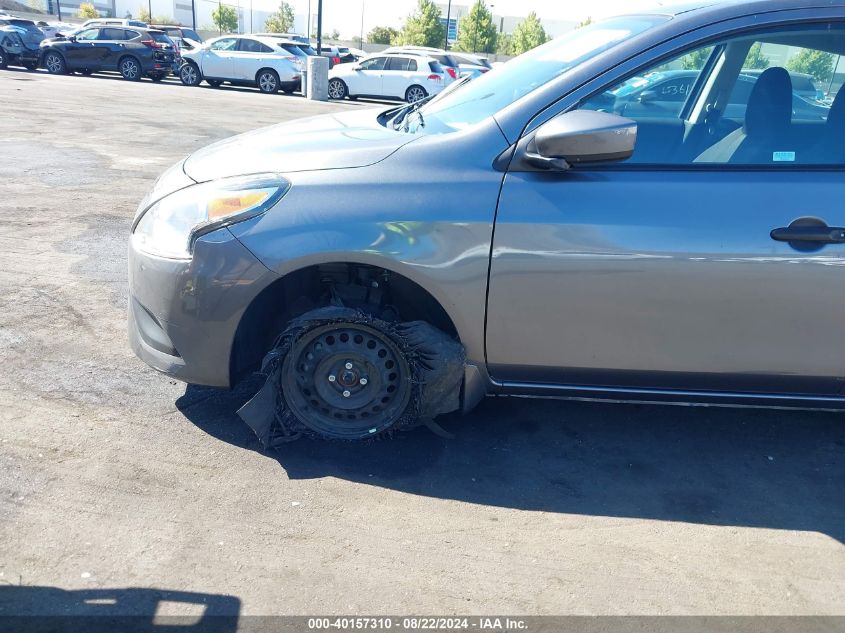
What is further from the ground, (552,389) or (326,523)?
(552,389)

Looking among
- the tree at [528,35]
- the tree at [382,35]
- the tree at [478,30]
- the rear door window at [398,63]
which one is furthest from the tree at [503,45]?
the rear door window at [398,63]

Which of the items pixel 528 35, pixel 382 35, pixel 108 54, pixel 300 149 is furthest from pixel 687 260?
pixel 382 35

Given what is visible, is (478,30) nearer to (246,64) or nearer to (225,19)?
(225,19)

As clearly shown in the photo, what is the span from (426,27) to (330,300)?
64.1 metres

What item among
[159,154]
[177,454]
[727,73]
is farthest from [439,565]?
[159,154]

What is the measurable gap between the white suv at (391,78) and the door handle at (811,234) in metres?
20.0

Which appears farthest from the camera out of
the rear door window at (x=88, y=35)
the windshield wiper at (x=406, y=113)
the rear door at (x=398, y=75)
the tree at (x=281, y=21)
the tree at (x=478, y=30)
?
the tree at (x=281, y=21)

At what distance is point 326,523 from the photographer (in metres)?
2.80

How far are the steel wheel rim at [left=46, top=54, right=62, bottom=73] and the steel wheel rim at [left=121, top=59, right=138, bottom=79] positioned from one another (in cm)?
208

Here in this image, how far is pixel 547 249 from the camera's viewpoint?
286 cm

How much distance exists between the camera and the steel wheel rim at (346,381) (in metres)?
3.15

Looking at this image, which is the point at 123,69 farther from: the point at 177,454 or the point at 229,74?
the point at 177,454

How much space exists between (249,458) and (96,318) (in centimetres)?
188

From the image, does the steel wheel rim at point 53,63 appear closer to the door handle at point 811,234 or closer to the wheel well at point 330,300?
the wheel well at point 330,300
